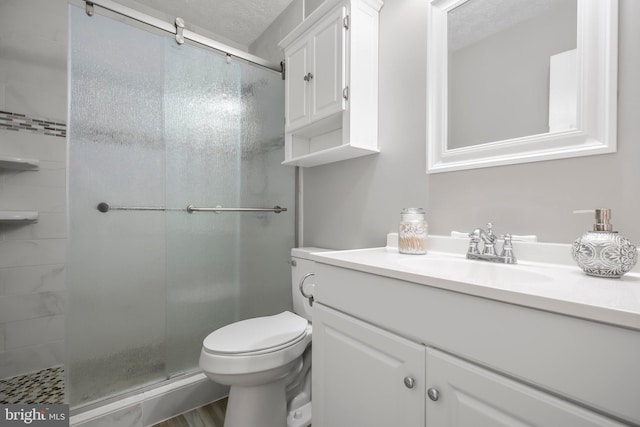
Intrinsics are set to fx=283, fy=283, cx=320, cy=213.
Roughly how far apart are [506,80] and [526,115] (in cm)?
15

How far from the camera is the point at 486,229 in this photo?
98 centimetres

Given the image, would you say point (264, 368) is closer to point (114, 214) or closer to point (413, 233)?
point (413, 233)

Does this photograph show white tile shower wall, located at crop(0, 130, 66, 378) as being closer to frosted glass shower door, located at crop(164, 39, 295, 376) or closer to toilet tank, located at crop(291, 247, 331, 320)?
frosted glass shower door, located at crop(164, 39, 295, 376)

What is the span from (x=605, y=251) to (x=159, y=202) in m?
1.67

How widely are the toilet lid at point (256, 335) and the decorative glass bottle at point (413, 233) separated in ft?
2.01

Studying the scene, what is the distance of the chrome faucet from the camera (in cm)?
87

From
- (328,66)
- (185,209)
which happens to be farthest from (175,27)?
(185,209)

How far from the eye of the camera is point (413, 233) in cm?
106

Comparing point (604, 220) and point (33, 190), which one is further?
point (33, 190)

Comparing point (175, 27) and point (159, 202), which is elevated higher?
point (175, 27)

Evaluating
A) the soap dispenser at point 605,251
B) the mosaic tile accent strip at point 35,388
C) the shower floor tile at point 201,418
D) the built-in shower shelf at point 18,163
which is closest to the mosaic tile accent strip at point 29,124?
the built-in shower shelf at point 18,163

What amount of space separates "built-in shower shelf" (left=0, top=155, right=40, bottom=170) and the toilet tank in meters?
1.54

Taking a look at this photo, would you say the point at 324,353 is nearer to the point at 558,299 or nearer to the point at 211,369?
the point at 211,369

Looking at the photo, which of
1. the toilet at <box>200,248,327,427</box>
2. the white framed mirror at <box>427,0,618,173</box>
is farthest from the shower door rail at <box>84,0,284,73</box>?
the toilet at <box>200,248,327,427</box>
